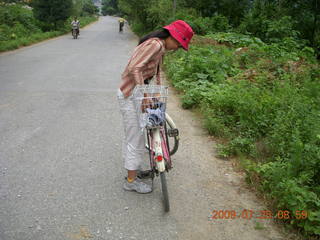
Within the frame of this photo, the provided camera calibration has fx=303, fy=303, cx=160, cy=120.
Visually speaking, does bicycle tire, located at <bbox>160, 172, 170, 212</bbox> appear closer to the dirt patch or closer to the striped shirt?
the dirt patch

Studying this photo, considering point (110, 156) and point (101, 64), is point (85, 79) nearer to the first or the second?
point (101, 64)

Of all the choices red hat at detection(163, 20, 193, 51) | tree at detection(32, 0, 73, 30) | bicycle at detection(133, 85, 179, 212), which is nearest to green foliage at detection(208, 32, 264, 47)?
red hat at detection(163, 20, 193, 51)

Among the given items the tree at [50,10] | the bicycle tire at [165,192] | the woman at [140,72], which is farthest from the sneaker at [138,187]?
the tree at [50,10]

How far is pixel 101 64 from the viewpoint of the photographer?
12.7m

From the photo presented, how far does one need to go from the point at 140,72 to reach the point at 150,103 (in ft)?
1.07

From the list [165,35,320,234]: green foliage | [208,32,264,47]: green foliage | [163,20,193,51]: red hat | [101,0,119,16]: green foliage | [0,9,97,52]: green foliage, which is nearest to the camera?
[163,20,193,51]: red hat

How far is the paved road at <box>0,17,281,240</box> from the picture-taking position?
9.86 ft

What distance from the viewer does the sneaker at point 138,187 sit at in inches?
142

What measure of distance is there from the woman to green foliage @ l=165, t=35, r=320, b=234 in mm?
1543

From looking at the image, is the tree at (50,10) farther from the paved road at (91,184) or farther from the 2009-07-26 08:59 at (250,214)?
the 2009-07-26 08:59 at (250,214)

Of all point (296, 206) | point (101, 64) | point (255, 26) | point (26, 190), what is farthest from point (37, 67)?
point (255, 26)

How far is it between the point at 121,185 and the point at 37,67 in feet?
29.6

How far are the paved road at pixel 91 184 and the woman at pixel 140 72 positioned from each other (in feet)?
1.54

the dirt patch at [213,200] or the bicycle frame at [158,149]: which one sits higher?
the bicycle frame at [158,149]
